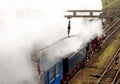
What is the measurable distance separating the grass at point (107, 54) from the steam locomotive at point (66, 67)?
3.07 ft

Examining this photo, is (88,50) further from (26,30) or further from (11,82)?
(11,82)

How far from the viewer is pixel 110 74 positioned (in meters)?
18.4

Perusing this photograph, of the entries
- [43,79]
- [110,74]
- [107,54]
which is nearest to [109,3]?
[107,54]

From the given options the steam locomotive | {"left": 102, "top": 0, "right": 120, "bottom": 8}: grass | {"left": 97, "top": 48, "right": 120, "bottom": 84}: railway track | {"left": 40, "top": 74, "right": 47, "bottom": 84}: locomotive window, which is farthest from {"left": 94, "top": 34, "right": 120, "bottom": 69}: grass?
{"left": 102, "top": 0, "right": 120, "bottom": 8}: grass

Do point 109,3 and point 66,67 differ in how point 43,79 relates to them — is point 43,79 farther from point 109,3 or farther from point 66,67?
point 109,3

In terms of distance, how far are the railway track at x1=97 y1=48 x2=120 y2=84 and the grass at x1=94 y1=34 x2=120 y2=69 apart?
1.79ft

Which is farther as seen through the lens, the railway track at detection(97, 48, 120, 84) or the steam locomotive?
the railway track at detection(97, 48, 120, 84)

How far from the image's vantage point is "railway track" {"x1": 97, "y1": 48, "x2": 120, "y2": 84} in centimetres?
1701

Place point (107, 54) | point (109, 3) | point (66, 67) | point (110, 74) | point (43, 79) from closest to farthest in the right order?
point (43, 79) < point (66, 67) < point (110, 74) < point (107, 54) < point (109, 3)

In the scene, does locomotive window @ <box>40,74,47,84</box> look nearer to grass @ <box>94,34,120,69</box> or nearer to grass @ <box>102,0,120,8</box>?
grass @ <box>94,34,120,69</box>

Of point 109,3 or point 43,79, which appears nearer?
point 43,79

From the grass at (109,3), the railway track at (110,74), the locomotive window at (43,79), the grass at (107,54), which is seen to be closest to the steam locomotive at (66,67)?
the locomotive window at (43,79)

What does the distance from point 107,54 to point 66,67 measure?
8.15 meters

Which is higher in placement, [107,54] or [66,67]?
[66,67]
